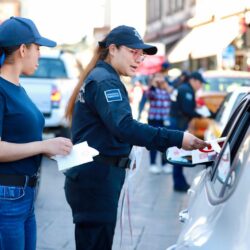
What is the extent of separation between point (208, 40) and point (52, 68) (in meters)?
22.1

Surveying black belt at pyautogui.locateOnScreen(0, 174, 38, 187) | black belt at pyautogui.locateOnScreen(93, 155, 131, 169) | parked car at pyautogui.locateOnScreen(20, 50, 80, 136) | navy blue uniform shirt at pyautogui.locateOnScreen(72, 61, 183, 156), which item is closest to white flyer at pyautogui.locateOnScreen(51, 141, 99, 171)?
black belt at pyautogui.locateOnScreen(0, 174, 38, 187)

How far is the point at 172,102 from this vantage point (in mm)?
10547

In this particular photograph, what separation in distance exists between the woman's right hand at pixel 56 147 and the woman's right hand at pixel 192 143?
68cm

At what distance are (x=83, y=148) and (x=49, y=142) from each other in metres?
0.18

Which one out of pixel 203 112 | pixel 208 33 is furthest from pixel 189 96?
pixel 208 33

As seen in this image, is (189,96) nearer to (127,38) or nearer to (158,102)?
(158,102)

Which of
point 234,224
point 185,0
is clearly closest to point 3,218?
point 234,224

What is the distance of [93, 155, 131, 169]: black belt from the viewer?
3963mm

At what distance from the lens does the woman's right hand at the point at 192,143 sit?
374 centimetres

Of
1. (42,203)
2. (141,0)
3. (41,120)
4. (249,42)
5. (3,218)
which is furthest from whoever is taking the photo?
(141,0)

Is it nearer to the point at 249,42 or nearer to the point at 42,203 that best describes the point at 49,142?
the point at 42,203

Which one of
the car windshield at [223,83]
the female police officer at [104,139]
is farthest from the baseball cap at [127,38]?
the car windshield at [223,83]

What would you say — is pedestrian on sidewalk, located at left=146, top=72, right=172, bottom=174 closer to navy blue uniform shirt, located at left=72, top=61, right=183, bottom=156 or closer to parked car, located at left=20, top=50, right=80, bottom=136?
parked car, located at left=20, top=50, right=80, bottom=136

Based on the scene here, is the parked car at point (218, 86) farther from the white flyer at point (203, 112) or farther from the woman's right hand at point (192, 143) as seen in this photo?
the woman's right hand at point (192, 143)
